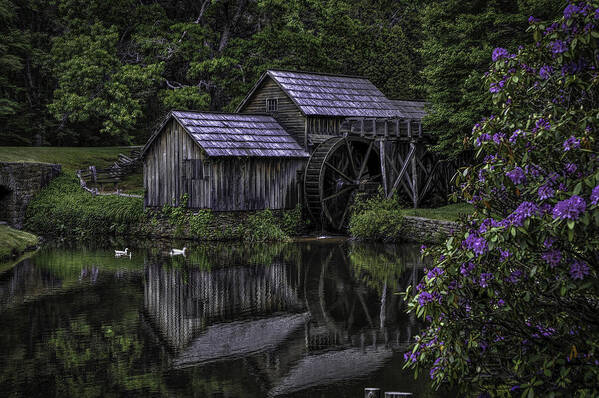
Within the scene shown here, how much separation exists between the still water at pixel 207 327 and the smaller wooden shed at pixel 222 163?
581cm

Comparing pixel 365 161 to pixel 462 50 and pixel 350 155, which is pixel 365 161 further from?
pixel 462 50

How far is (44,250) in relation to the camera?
76.1 ft

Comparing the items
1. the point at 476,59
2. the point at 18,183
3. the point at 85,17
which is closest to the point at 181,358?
the point at 476,59

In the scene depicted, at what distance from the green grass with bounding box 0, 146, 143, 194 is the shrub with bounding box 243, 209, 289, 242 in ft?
30.3

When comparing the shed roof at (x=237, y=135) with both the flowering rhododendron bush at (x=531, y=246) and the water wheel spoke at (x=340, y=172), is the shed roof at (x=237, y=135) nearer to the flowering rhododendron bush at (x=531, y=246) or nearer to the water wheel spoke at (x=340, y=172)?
the water wheel spoke at (x=340, y=172)

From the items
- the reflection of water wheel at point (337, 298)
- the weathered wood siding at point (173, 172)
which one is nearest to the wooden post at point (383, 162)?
the weathered wood siding at point (173, 172)

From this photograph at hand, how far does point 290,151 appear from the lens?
27234mm

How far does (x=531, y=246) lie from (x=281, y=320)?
289 inches

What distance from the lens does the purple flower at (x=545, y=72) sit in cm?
629

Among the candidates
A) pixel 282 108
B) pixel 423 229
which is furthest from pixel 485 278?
pixel 282 108

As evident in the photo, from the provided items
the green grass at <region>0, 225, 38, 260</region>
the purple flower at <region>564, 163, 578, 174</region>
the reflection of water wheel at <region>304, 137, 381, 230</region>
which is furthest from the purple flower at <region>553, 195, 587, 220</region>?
the reflection of water wheel at <region>304, 137, 381, 230</region>

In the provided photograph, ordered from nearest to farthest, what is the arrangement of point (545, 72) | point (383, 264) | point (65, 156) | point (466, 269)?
point (466, 269)
point (545, 72)
point (383, 264)
point (65, 156)

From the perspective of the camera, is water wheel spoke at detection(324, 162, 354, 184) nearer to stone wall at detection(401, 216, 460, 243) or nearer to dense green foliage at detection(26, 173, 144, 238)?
stone wall at detection(401, 216, 460, 243)

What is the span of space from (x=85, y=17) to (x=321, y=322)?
30.0m
